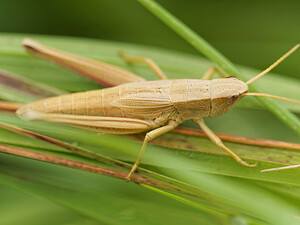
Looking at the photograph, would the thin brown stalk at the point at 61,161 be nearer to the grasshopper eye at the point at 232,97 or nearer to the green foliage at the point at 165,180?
the green foliage at the point at 165,180

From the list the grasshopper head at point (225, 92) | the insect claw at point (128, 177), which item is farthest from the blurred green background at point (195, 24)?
the insect claw at point (128, 177)

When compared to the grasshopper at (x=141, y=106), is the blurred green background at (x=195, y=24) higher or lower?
higher

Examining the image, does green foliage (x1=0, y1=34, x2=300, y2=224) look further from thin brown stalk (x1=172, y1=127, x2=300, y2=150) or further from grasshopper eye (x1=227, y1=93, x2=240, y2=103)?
grasshopper eye (x1=227, y1=93, x2=240, y2=103)

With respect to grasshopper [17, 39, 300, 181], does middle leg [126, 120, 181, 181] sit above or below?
below

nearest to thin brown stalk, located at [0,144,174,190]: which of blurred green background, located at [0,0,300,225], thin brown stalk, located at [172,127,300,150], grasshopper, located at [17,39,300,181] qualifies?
grasshopper, located at [17,39,300,181]

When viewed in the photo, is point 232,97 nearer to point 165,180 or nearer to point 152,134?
point 152,134

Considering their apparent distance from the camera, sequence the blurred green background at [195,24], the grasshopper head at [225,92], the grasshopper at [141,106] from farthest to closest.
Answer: the blurred green background at [195,24]
the grasshopper at [141,106]
the grasshopper head at [225,92]

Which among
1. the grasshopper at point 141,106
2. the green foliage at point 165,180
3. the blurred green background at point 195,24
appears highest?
the blurred green background at point 195,24
